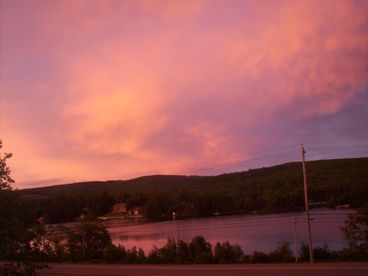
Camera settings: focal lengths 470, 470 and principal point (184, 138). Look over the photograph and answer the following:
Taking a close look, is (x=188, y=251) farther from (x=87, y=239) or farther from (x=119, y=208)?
(x=119, y=208)

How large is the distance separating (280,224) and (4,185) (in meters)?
46.9

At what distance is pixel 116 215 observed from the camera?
276ft

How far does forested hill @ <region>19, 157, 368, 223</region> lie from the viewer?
46.0m

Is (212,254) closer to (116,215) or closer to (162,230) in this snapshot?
(162,230)

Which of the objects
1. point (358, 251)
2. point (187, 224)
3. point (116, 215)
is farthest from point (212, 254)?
point (116, 215)

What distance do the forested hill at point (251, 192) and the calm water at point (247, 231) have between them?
1831mm

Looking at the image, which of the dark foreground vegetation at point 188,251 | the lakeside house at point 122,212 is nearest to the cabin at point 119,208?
the lakeside house at point 122,212

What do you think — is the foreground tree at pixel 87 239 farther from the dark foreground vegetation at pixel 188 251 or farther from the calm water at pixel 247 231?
the calm water at pixel 247 231

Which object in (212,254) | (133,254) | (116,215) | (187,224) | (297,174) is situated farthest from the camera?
(116,215)

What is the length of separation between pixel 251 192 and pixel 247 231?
6.72m

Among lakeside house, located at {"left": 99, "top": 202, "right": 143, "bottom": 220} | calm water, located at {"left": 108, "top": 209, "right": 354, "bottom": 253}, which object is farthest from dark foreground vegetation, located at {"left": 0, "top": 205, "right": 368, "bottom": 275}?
lakeside house, located at {"left": 99, "top": 202, "right": 143, "bottom": 220}

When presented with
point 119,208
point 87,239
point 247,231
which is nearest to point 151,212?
point 119,208

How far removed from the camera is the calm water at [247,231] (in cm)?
4594

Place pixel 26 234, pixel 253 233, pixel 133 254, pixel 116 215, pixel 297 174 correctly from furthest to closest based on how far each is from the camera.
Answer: pixel 116 215, pixel 297 174, pixel 253 233, pixel 133 254, pixel 26 234
